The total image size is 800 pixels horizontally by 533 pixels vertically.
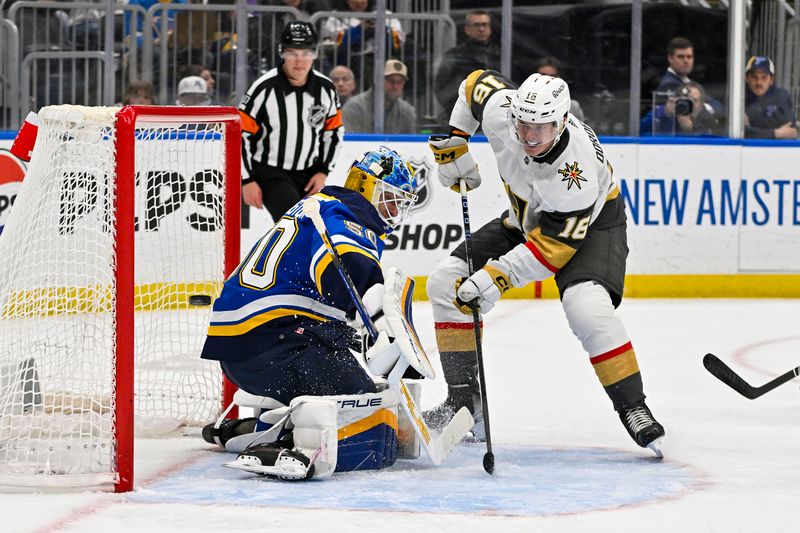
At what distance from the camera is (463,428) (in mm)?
3586

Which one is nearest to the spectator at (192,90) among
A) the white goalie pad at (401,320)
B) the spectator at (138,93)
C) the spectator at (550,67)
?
the spectator at (138,93)

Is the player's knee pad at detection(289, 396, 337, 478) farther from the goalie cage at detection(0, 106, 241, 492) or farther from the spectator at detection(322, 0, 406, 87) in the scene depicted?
the spectator at detection(322, 0, 406, 87)

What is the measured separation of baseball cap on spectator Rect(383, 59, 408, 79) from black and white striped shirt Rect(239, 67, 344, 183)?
1262mm

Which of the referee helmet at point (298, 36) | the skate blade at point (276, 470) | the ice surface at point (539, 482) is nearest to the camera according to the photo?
the ice surface at point (539, 482)

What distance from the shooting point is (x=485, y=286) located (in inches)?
141

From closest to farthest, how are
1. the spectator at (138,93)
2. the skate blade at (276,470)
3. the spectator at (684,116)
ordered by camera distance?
1. the skate blade at (276,470)
2. the spectator at (138,93)
3. the spectator at (684,116)

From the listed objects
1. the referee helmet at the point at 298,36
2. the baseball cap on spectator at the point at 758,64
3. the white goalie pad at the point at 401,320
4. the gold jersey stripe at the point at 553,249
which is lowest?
the white goalie pad at the point at 401,320

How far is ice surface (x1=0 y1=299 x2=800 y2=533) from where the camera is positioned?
115 inches

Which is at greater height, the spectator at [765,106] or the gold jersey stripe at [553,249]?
the spectator at [765,106]

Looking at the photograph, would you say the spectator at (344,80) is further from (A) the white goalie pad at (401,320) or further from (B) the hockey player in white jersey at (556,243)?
(A) the white goalie pad at (401,320)

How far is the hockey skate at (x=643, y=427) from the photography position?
361 centimetres

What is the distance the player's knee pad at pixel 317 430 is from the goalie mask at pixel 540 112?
86 centimetres

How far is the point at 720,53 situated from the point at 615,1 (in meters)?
0.63

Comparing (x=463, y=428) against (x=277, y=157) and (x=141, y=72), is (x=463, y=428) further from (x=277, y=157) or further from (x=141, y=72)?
(x=141, y=72)
